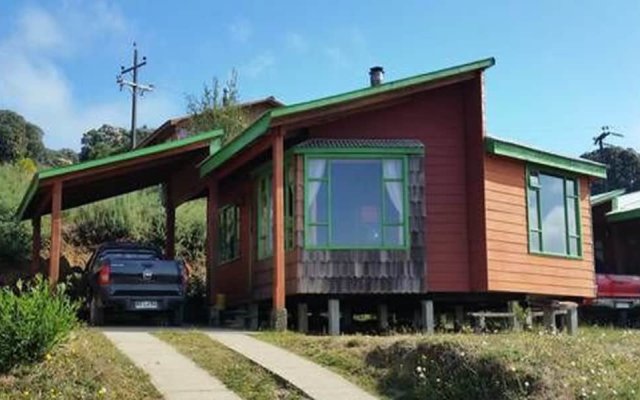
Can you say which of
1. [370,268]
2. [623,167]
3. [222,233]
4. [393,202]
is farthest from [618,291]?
[623,167]

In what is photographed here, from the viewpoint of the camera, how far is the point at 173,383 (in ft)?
34.4

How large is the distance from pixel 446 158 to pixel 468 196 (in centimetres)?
88

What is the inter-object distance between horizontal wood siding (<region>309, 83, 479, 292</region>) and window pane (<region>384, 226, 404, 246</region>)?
0.56m

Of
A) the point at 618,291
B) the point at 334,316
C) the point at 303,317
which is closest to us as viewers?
the point at 334,316

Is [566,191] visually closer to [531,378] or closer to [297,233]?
[297,233]

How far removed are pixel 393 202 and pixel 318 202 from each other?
4.82 feet

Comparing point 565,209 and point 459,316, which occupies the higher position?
point 565,209

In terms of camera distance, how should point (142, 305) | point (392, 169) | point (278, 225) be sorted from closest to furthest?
point (278, 225) → point (392, 169) → point (142, 305)

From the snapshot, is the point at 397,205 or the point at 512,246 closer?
the point at 397,205

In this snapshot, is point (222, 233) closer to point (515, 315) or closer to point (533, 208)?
point (533, 208)

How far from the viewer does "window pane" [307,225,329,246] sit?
16844 millimetres

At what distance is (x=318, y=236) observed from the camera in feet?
55.5

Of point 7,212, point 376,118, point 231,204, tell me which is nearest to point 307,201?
point 376,118

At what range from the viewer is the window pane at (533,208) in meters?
18.6
